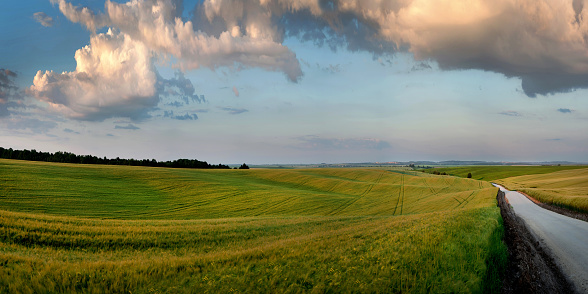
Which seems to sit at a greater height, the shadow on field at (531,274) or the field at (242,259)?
the field at (242,259)

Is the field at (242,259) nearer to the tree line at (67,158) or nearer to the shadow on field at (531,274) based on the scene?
the shadow on field at (531,274)

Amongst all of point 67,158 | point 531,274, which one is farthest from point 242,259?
point 67,158

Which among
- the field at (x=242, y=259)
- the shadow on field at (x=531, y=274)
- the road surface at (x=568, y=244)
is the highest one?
the field at (x=242, y=259)

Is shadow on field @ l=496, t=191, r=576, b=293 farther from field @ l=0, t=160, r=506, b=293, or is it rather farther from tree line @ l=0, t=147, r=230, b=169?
tree line @ l=0, t=147, r=230, b=169

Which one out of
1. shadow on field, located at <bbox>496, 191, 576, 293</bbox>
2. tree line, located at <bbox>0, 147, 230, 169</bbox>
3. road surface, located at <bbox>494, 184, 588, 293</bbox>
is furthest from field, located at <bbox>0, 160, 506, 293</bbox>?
tree line, located at <bbox>0, 147, 230, 169</bbox>

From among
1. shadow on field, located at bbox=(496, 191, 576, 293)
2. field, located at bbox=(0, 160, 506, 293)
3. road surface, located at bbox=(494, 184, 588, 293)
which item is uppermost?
field, located at bbox=(0, 160, 506, 293)

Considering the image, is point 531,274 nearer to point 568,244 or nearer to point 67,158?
point 568,244

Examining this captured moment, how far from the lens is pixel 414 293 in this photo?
5.04 m

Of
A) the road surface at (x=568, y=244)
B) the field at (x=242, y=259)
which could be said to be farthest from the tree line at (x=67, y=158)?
the road surface at (x=568, y=244)

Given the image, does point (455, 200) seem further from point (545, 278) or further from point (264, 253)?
point (264, 253)

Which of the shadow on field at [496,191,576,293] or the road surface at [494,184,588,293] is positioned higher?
the shadow on field at [496,191,576,293]

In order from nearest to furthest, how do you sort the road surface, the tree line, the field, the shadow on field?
the field, the shadow on field, the road surface, the tree line

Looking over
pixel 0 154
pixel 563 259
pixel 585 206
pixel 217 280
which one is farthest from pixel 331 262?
pixel 0 154

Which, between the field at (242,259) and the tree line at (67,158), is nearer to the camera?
the field at (242,259)
